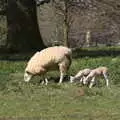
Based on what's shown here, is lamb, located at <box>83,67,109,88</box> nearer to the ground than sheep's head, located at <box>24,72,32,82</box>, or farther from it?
farther from it

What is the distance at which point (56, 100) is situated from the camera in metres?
11.8

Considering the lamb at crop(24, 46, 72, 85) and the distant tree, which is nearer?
the lamb at crop(24, 46, 72, 85)

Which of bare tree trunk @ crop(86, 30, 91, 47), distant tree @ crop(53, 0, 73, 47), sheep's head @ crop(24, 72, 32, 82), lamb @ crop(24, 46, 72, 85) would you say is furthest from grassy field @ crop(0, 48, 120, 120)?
bare tree trunk @ crop(86, 30, 91, 47)

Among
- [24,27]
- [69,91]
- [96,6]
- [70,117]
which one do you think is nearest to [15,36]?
[24,27]

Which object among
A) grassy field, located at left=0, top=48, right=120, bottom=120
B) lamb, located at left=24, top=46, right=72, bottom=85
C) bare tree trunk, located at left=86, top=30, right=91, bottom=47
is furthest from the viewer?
bare tree trunk, located at left=86, top=30, right=91, bottom=47

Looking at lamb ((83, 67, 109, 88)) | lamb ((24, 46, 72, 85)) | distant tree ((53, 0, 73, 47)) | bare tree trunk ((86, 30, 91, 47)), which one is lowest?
bare tree trunk ((86, 30, 91, 47))

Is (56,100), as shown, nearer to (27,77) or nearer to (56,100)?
(56,100)

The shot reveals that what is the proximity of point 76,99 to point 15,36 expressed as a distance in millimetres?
13075

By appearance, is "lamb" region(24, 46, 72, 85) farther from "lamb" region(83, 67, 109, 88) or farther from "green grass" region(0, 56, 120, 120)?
"lamb" region(83, 67, 109, 88)

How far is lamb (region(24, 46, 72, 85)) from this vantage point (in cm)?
1362

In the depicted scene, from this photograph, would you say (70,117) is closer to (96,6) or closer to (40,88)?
(40,88)

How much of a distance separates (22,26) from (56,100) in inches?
515

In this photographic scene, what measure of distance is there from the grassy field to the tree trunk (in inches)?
358

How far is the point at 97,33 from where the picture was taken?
39.8 meters
